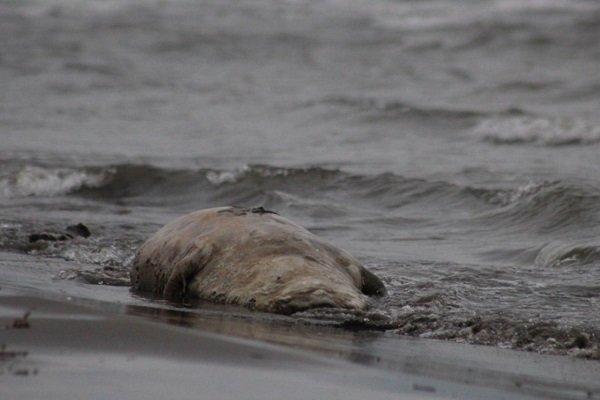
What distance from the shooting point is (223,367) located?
444cm

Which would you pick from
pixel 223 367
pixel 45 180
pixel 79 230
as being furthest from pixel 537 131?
pixel 223 367

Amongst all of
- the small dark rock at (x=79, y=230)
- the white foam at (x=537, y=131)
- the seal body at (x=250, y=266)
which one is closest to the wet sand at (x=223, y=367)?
the seal body at (x=250, y=266)

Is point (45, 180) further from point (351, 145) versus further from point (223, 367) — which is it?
point (223, 367)

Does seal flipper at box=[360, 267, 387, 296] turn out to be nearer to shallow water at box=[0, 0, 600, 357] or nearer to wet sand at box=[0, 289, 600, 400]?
shallow water at box=[0, 0, 600, 357]

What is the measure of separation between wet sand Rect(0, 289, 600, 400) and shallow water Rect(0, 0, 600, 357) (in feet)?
1.81

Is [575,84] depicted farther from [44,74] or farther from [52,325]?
[52,325]

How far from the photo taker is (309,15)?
1053 inches

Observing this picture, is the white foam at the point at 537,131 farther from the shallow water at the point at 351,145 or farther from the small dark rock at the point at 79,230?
the small dark rock at the point at 79,230

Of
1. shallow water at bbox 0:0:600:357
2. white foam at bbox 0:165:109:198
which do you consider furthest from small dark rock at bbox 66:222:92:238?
white foam at bbox 0:165:109:198

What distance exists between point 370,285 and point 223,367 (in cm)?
198

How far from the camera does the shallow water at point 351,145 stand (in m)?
7.02

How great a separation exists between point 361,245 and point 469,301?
7.51 ft

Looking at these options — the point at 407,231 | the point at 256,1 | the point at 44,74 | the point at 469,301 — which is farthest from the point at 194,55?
the point at 469,301

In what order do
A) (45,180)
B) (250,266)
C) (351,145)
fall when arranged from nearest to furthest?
(250,266) → (45,180) → (351,145)
